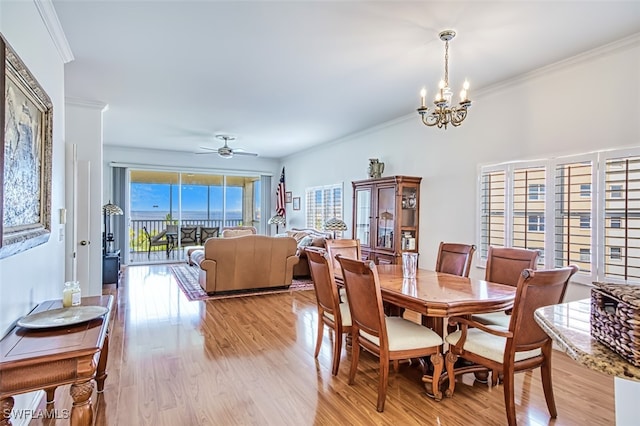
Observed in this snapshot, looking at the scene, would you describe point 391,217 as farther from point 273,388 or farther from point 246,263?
point 273,388

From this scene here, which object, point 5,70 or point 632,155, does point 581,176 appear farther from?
point 5,70

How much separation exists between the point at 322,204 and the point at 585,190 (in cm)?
526

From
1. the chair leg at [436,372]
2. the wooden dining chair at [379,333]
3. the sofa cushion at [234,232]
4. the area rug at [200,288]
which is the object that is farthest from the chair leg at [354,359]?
the sofa cushion at [234,232]

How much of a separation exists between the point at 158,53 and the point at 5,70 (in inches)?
73.3

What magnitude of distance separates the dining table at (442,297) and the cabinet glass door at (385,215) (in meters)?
2.08

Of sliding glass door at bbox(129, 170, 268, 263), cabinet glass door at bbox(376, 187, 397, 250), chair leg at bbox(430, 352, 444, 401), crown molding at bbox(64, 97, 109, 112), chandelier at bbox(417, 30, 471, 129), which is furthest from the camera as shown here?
sliding glass door at bbox(129, 170, 268, 263)

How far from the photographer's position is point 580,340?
980 mm

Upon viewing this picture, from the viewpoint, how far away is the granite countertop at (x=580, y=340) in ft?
2.68

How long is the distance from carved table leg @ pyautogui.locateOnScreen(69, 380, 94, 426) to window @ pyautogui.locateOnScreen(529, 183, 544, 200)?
4.02m

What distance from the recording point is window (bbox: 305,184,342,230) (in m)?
7.34

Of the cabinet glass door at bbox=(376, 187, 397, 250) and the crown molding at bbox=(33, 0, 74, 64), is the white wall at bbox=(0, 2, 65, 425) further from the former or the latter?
the cabinet glass door at bbox=(376, 187, 397, 250)

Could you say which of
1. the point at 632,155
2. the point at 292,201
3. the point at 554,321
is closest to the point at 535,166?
the point at 632,155

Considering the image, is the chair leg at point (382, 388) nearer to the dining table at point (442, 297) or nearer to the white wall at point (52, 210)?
the dining table at point (442, 297)

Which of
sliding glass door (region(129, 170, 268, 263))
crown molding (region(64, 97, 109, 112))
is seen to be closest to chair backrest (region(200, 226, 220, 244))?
sliding glass door (region(129, 170, 268, 263))
